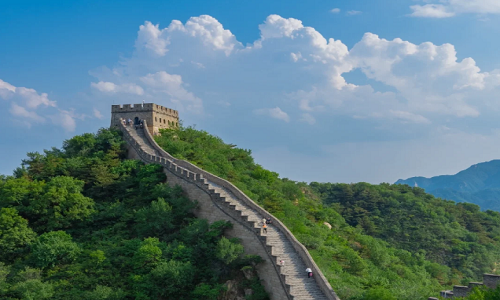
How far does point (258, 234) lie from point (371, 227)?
3408 centimetres

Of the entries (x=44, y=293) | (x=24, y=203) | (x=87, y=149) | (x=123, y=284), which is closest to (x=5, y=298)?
(x=44, y=293)

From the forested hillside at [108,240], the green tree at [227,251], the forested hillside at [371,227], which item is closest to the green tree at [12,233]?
the forested hillside at [108,240]

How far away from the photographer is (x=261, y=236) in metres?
21.1

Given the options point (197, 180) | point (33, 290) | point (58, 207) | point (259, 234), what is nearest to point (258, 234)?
point (259, 234)

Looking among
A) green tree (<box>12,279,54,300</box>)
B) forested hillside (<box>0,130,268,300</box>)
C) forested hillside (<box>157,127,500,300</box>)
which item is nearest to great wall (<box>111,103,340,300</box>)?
forested hillside (<box>0,130,268,300</box>)

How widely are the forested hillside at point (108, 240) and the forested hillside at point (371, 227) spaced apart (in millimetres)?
4647

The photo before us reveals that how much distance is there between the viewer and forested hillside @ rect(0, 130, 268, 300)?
20938mm

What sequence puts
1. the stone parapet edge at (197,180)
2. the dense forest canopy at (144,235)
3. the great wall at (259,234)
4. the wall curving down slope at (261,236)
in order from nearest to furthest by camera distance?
the great wall at (259,234)
the wall curving down slope at (261,236)
the stone parapet edge at (197,180)
the dense forest canopy at (144,235)

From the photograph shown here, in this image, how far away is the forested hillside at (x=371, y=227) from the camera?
2347 cm

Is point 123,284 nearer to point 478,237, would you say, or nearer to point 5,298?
point 5,298

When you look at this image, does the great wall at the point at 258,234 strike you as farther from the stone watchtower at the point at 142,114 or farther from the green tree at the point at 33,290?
the green tree at the point at 33,290

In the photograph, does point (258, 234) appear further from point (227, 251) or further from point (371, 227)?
point (371, 227)

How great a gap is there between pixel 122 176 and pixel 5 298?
1114cm

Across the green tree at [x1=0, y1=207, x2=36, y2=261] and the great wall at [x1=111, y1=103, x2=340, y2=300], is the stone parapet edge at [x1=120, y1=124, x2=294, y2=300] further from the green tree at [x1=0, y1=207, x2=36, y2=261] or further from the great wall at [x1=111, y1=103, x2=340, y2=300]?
the green tree at [x1=0, y1=207, x2=36, y2=261]
